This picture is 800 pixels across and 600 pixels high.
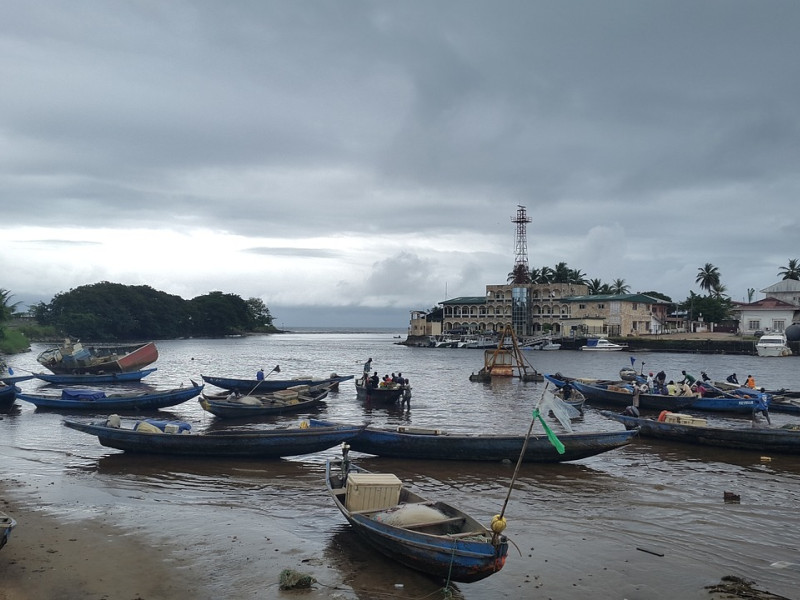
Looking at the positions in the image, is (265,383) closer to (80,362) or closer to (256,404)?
(256,404)

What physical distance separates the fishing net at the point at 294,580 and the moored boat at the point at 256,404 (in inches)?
699

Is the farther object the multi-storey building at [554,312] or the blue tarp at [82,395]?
the multi-storey building at [554,312]

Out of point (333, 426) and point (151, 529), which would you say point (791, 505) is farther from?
point (151, 529)

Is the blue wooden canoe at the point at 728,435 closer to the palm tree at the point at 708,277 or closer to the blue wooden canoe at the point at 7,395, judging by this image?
the blue wooden canoe at the point at 7,395

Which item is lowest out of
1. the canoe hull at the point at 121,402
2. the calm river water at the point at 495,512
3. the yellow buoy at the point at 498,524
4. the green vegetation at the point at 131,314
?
the calm river water at the point at 495,512

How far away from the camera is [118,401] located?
102 ft

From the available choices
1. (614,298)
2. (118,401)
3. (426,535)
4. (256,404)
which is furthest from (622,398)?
(614,298)

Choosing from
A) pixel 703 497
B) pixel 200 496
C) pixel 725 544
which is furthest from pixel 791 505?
pixel 200 496

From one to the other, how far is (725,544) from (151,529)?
12.3 meters

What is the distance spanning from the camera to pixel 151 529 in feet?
45.3

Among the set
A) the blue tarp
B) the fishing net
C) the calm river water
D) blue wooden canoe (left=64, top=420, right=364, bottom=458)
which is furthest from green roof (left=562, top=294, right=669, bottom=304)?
the fishing net

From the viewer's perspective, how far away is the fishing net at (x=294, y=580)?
35.4 feet

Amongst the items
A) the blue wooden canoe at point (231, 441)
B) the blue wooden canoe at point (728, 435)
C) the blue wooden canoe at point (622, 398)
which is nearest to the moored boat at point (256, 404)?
the blue wooden canoe at point (231, 441)

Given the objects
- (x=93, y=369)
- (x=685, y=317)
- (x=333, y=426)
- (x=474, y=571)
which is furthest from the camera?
(x=685, y=317)
